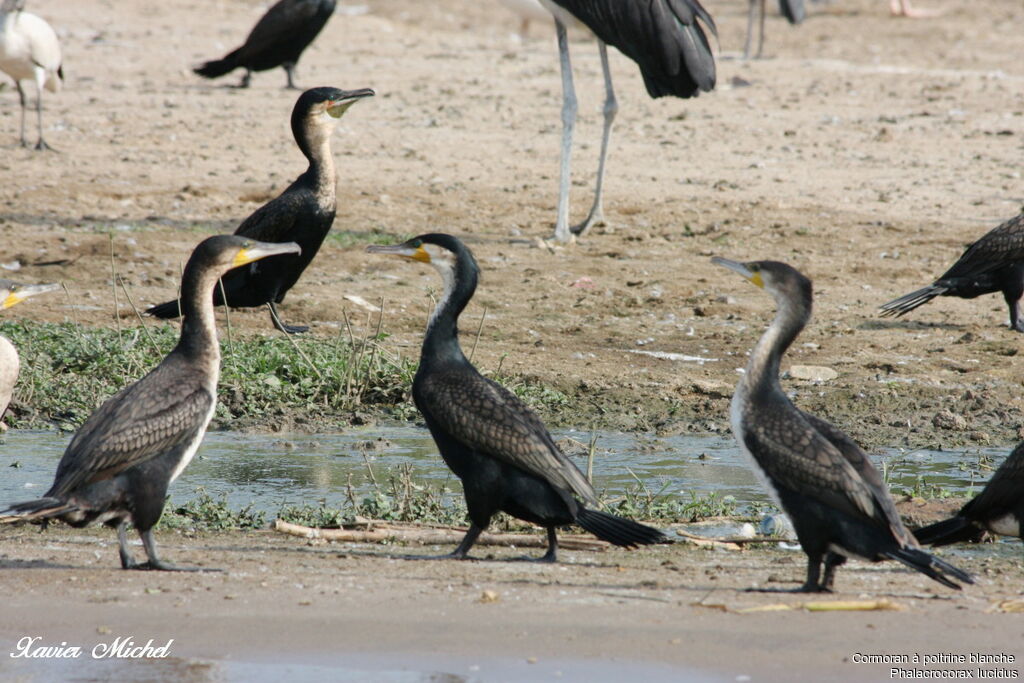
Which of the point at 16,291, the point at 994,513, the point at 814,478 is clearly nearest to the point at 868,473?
the point at 814,478

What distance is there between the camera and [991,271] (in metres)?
9.34

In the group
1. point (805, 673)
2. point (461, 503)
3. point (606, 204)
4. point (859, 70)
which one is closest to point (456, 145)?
point (606, 204)

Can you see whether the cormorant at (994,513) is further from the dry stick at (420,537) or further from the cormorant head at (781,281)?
the dry stick at (420,537)

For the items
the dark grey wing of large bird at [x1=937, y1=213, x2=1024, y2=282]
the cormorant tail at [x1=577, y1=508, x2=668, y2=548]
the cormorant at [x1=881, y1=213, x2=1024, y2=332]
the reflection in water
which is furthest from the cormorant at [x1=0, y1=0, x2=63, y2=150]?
the cormorant tail at [x1=577, y1=508, x2=668, y2=548]

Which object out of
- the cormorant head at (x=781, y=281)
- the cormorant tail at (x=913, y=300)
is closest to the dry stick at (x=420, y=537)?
the cormorant head at (x=781, y=281)

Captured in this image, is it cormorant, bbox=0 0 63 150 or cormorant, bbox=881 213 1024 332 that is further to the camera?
cormorant, bbox=0 0 63 150

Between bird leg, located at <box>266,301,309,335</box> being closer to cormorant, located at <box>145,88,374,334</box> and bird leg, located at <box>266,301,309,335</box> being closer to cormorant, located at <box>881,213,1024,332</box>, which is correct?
cormorant, located at <box>145,88,374,334</box>

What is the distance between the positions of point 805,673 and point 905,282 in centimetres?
689

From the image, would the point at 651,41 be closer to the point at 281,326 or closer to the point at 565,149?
the point at 565,149

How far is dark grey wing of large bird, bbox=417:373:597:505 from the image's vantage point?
5.57 m

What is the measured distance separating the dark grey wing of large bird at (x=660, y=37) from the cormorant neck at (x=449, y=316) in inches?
215

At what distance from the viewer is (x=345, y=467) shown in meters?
7.27

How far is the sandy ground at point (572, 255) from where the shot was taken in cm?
482

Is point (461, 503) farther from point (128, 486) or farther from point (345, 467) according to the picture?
point (128, 486)
